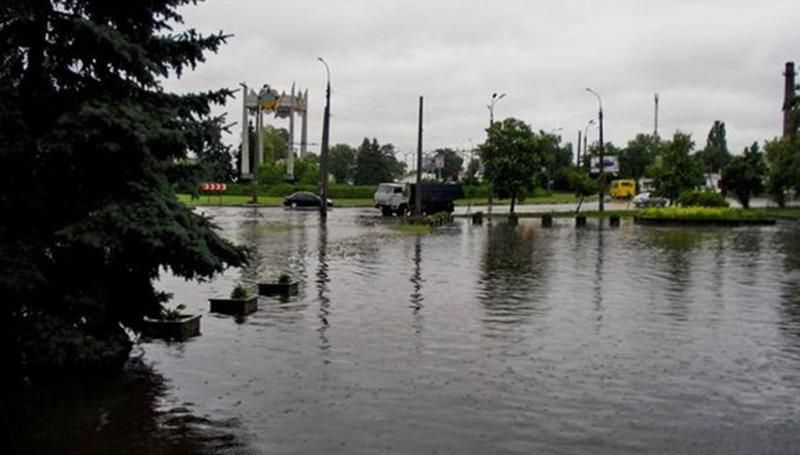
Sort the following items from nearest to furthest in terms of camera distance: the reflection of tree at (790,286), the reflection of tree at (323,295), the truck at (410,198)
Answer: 1. the reflection of tree at (323,295)
2. the reflection of tree at (790,286)
3. the truck at (410,198)

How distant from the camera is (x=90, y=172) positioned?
343 inches

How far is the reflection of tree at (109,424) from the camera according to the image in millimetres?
6719

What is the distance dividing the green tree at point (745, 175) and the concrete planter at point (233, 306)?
188 ft

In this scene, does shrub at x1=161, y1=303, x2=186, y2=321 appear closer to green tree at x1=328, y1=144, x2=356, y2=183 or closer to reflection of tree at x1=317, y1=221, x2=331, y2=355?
reflection of tree at x1=317, y1=221, x2=331, y2=355

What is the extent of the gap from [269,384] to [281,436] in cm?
179

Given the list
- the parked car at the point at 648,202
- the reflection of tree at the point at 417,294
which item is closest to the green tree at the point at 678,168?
the parked car at the point at 648,202

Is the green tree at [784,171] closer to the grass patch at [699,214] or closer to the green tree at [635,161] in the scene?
the grass patch at [699,214]

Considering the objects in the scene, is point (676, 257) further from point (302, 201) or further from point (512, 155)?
point (302, 201)

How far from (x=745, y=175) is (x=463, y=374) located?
59.6m

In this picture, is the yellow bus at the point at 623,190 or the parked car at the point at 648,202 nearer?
the parked car at the point at 648,202

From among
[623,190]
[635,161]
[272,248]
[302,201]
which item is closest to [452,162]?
[635,161]

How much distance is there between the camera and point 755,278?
19.1m

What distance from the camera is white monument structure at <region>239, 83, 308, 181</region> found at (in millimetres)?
91950

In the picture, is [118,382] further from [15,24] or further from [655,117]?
[655,117]
